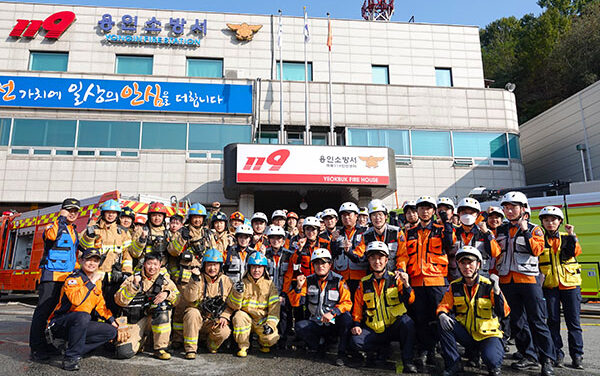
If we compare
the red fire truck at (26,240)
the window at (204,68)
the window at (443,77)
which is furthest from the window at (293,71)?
the red fire truck at (26,240)

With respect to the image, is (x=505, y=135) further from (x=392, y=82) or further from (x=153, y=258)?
(x=153, y=258)

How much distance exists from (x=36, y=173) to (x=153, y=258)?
16.6 m

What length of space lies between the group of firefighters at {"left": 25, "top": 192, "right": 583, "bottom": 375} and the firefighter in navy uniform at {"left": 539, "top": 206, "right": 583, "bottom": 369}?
0.02 metres

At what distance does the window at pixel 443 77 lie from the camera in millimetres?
23156

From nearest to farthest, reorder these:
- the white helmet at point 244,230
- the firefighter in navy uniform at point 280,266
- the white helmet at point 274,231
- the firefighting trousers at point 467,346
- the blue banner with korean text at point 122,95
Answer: the firefighting trousers at point 467,346
the firefighter in navy uniform at point 280,266
the white helmet at point 244,230
the white helmet at point 274,231
the blue banner with korean text at point 122,95

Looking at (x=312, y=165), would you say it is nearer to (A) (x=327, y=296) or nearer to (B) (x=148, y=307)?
(A) (x=327, y=296)

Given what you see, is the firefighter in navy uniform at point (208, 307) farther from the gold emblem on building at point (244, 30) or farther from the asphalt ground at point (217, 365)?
the gold emblem on building at point (244, 30)

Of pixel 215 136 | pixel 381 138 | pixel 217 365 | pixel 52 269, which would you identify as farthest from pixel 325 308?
pixel 381 138

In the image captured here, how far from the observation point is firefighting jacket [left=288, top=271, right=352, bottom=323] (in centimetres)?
563

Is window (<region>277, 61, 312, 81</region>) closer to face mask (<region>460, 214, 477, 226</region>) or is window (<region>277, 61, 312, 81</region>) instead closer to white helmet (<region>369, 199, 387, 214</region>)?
white helmet (<region>369, 199, 387, 214</region>)

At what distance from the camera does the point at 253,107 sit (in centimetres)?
2042

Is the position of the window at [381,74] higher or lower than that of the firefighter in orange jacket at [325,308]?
higher

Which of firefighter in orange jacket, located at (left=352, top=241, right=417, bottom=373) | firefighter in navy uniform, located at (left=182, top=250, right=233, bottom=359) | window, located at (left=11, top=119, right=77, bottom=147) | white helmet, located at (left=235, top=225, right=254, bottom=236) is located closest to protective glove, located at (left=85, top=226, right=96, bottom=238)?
firefighter in navy uniform, located at (left=182, top=250, right=233, bottom=359)

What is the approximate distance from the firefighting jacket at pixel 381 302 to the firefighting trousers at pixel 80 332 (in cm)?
332
